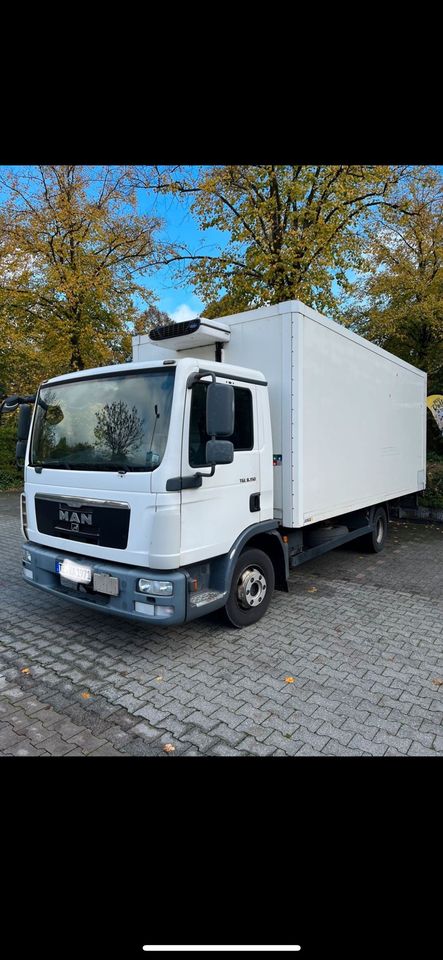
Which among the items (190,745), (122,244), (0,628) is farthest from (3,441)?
(190,745)

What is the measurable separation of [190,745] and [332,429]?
11.6 ft

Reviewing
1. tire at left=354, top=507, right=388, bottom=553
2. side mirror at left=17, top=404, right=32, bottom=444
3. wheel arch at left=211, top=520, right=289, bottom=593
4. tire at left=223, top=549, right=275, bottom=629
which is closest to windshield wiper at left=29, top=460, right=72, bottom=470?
side mirror at left=17, top=404, right=32, bottom=444

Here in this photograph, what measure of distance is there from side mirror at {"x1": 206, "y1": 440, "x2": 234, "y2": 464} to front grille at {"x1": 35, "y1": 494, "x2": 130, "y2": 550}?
0.73m

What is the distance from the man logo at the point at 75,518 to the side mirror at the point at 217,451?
3.60ft

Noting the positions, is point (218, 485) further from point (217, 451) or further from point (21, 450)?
point (21, 450)

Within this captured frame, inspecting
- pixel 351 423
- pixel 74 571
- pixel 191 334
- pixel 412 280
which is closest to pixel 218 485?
pixel 74 571

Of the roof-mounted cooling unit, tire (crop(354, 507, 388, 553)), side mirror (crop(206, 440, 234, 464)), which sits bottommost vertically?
tire (crop(354, 507, 388, 553))

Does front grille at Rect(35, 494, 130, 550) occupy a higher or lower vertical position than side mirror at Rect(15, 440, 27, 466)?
lower

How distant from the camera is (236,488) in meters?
4.12

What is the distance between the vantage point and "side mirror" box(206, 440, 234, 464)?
3.47 metres

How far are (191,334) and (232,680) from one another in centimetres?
309

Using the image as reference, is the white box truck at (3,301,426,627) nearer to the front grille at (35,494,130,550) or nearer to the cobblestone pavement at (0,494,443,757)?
the front grille at (35,494,130,550)

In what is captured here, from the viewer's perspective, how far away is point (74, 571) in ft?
12.7

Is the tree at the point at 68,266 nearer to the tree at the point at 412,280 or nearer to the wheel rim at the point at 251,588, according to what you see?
the tree at the point at 412,280
